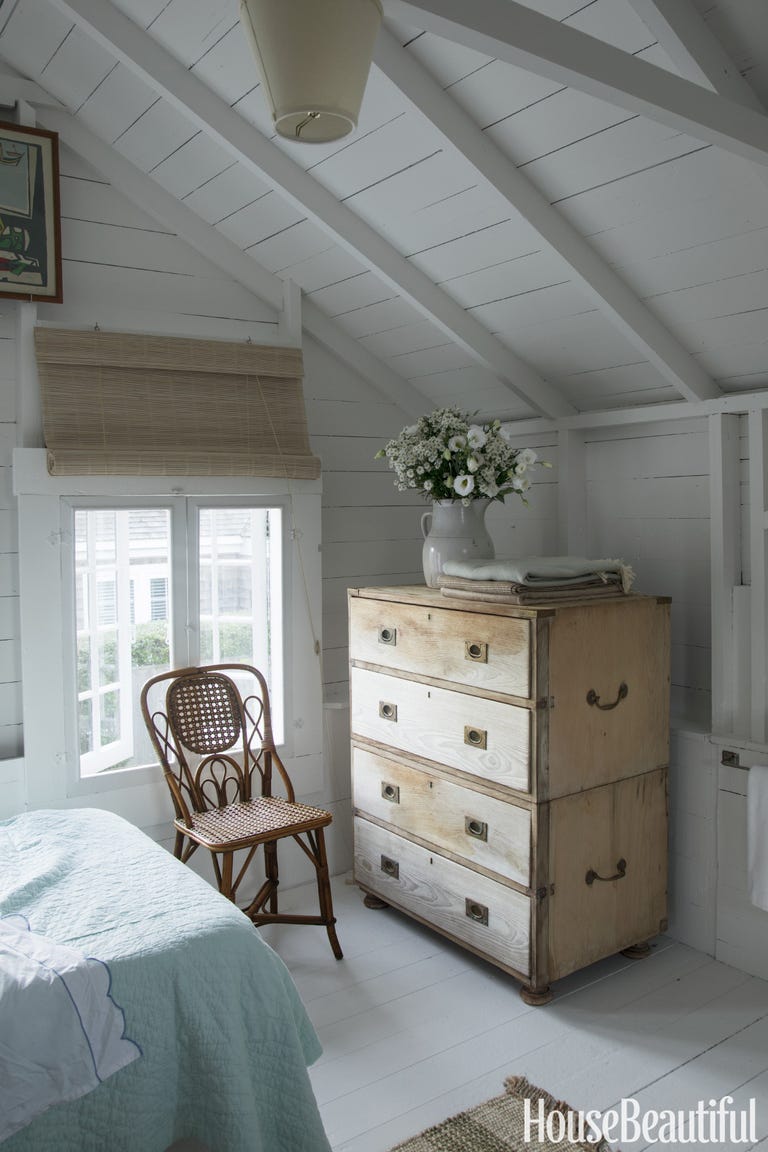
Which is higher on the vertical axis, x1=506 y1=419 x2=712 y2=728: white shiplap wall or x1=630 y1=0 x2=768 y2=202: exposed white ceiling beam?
x1=630 y1=0 x2=768 y2=202: exposed white ceiling beam

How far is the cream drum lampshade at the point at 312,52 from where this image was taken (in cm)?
134

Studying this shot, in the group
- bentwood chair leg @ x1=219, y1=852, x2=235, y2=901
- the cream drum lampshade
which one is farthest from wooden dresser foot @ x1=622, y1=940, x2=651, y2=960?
the cream drum lampshade

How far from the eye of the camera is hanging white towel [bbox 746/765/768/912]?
250 cm

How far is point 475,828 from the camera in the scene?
8.73 feet

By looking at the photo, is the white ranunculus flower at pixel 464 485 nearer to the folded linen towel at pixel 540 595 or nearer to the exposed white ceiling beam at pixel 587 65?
the folded linen towel at pixel 540 595

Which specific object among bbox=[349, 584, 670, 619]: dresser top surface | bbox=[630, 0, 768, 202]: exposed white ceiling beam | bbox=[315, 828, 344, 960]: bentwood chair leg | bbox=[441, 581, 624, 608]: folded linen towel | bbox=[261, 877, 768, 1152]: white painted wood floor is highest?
bbox=[630, 0, 768, 202]: exposed white ceiling beam

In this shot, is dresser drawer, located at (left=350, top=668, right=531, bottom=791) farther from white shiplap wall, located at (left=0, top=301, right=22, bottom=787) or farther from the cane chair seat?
white shiplap wall, located at (left=0, top=301, right=22, bottom=787)

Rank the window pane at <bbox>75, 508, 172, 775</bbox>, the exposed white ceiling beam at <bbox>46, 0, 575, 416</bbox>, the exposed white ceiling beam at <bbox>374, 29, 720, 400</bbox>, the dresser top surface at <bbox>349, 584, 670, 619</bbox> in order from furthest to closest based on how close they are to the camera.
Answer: the window pane at <bbox>75, 508, 172, 775</bbox> → the dresser top surface at <bbox>349, 584, 670, 619</bbox> → the exposed white ceiling beam at <bbox>46, 0, 575, 416</bbox> → the exposed white ceiling beam at <bbox>374, 29, 720, 400</bbox>

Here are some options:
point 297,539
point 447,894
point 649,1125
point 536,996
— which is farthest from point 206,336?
point 649,1125

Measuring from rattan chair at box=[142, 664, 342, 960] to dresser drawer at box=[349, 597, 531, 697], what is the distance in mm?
409

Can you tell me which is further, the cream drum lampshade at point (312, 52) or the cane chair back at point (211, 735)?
the cane chair back at point (211, 735)

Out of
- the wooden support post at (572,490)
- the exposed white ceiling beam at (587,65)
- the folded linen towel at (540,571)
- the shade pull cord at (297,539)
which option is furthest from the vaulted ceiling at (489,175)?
the folded linen towel at (540,571)

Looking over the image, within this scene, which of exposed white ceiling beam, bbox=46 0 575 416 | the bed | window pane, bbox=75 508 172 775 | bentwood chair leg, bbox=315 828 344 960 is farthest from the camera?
window pane, bbox=75 508 172 775

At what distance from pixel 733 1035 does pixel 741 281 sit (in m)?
1.87
